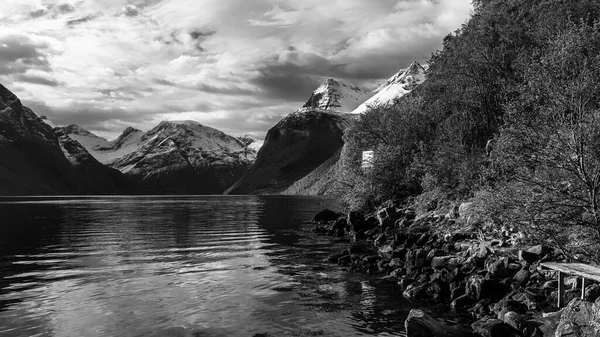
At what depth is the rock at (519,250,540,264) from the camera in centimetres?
2713

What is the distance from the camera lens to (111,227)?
7600 centimetres

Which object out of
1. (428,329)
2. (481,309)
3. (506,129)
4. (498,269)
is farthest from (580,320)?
(506,129)

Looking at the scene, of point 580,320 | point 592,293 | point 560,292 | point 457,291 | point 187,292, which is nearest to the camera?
point 580,320

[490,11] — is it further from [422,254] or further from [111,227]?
[111,227]

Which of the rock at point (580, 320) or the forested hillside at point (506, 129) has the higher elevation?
the forested hillside at point (506, 129)

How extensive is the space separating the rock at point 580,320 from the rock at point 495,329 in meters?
2.04

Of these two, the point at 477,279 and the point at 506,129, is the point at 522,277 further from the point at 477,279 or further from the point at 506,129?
the point at 506,129

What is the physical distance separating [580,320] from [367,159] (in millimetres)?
53548

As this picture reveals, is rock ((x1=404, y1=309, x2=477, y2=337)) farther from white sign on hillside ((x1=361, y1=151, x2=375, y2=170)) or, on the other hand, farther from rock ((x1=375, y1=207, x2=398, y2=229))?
white sign on hillside ((x1=361, y1=151, x2=375, y2=170))

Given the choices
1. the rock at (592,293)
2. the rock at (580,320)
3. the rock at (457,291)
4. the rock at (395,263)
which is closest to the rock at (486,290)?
the rock at (457,291)

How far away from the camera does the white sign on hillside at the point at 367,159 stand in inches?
2693

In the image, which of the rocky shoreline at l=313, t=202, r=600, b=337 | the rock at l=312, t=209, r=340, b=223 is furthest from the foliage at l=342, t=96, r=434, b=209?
the rocky shoreline at l=313, t=202, r=600, b=337

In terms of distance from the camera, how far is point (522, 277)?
83.6 ft

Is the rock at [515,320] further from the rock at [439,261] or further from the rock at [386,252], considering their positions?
the rock at [386,252]
